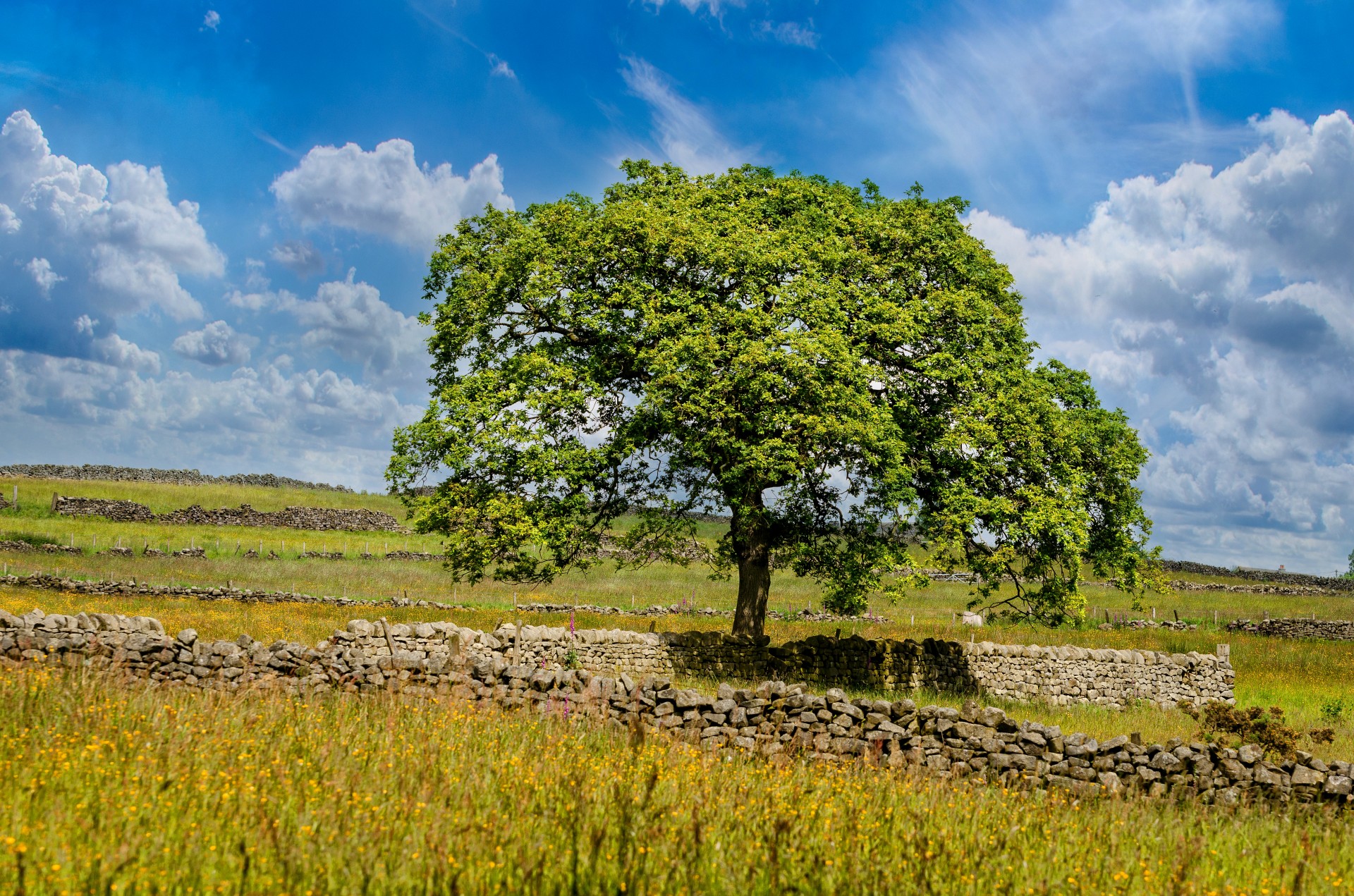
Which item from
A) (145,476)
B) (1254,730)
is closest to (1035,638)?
(1254,730)

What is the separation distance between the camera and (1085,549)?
22547 mm

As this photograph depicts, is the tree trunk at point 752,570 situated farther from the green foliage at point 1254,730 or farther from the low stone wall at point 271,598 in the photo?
the low stone wall at point 271,598

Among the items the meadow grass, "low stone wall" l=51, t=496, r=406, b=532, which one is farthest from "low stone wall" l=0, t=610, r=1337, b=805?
"low stone wall" l=51, t=496, r=406, b=532

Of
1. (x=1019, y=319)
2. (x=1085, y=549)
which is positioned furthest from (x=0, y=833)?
(x=1019, y=319)

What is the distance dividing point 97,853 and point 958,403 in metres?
20.0

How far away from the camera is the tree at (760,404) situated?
19844 millimetres

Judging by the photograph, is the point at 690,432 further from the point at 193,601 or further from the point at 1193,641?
the point at 1193,641

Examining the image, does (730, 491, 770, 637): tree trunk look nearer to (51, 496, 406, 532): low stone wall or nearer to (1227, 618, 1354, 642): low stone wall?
(1227, 618, 1354, 642): low stone wall

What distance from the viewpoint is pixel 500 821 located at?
21.8 ft

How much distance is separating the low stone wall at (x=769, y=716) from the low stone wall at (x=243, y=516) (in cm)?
5107

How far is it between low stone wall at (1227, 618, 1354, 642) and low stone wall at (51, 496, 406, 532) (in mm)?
56471

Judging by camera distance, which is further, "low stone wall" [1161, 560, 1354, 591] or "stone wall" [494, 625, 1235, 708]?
"low stone wall" [1161, 560, 1354, 591]

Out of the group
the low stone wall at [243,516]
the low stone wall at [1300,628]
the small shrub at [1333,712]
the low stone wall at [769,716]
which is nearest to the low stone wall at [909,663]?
the small shrub at [1333,712]

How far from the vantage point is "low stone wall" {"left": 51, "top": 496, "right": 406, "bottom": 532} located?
58.9 metres
